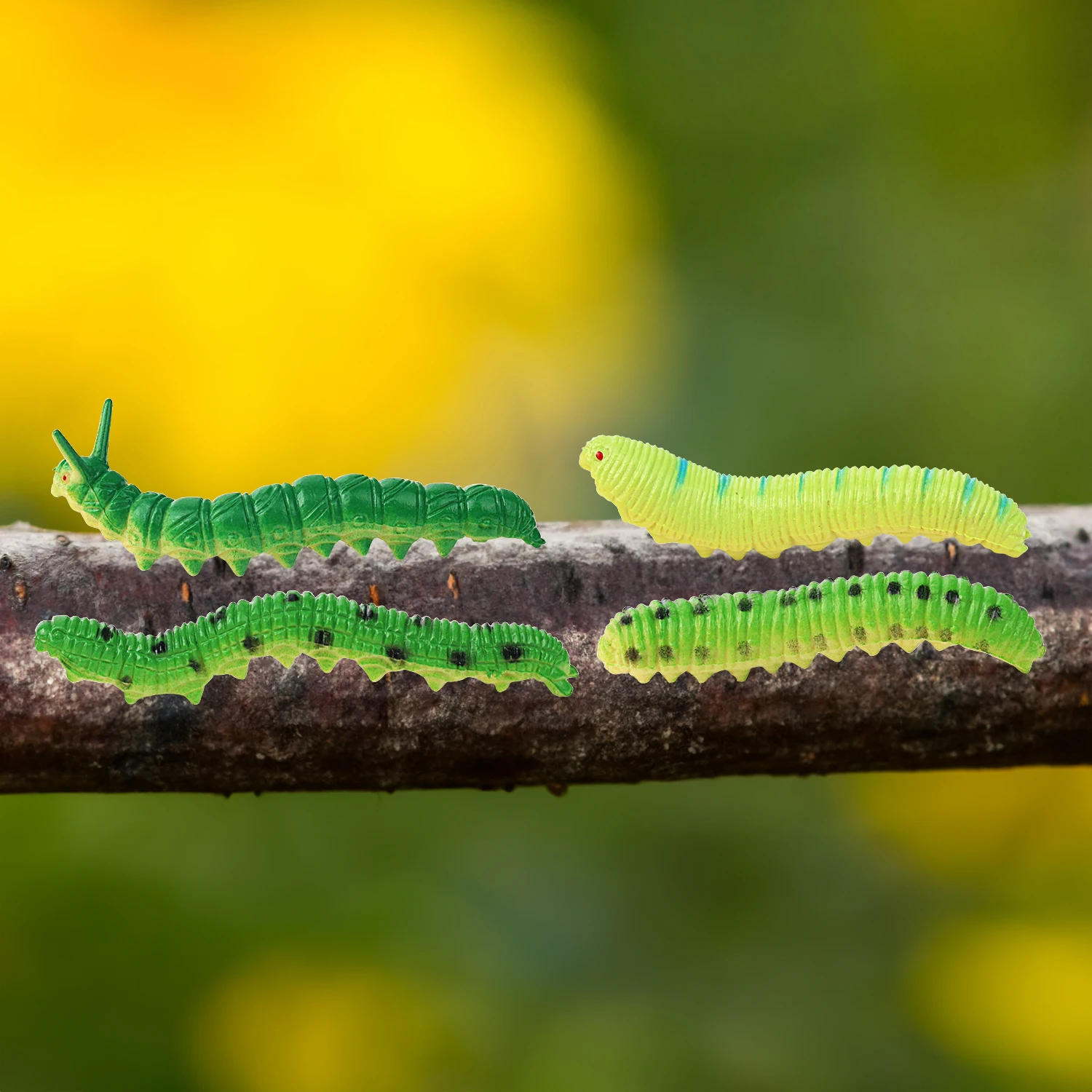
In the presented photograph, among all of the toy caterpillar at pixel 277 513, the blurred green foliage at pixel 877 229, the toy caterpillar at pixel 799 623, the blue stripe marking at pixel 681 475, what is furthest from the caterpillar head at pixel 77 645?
the blurred green foliage at pixel 877 229

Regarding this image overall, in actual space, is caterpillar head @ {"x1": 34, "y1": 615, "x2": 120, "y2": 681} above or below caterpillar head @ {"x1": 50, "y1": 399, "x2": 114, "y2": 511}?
below

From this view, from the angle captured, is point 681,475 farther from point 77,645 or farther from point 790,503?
point 77,645

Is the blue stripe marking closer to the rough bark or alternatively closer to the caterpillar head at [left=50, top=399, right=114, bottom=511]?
the rough bark

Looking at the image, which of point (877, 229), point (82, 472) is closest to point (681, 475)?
point (82, 472)

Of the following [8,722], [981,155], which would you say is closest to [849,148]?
[981,155]

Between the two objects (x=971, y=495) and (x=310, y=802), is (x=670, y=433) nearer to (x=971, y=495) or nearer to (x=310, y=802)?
(x=310, y=802)

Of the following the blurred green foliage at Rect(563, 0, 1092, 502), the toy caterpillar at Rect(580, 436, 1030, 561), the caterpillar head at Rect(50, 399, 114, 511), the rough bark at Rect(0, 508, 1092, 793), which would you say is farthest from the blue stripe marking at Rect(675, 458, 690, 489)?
the blurred green foliage at Rect(563, 0, 1092, 502)

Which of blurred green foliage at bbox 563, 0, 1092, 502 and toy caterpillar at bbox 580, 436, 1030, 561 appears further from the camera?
blurred green foliage at bbox 563, 0, 1092, 502
